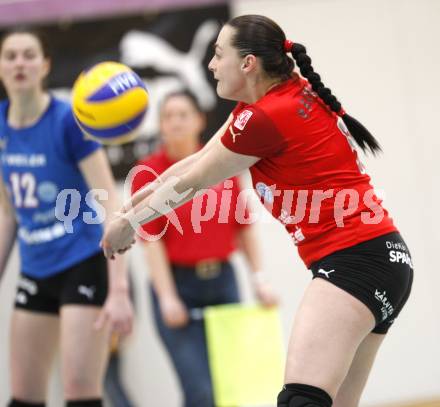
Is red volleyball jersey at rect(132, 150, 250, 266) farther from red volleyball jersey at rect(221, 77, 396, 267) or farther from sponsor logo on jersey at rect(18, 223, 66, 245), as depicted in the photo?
red volleyball jersey at rect(221, 77, 396, 267)

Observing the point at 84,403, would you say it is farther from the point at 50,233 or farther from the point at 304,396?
the point at 304,396

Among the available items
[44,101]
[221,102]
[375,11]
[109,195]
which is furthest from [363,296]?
[375,11]

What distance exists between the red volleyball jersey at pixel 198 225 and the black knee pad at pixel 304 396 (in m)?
1.80

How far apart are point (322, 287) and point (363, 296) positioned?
4.9 inches

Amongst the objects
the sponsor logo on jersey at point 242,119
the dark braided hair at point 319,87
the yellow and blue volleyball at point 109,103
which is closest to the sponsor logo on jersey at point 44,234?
the yellow and blue volleyball at point 109,103

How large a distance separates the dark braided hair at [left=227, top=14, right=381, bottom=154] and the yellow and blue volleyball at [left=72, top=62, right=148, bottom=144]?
55 cm

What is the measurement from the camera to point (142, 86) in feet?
10.2

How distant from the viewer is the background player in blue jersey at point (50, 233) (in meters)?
3.19

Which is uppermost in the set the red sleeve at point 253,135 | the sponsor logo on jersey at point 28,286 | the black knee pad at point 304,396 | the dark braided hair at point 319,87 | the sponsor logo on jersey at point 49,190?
the dark braided hair at point 319,87

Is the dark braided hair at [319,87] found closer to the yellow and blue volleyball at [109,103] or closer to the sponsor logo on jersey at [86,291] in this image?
the yellow and blue volleyball at [109,103]

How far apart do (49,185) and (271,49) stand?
1.16 metres

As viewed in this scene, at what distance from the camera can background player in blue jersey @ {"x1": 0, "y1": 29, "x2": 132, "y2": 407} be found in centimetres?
319

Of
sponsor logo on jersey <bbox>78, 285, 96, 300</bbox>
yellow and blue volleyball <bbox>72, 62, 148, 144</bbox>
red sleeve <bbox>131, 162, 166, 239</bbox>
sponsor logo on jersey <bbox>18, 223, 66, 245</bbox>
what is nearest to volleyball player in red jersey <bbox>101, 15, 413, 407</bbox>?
yellow and blue volleyball <bbox>72, 62, 148, 144</bbox>

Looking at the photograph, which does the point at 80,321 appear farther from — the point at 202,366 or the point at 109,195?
the point at 202,366
